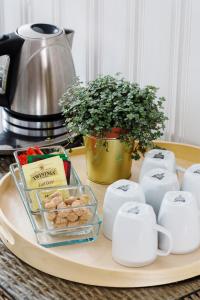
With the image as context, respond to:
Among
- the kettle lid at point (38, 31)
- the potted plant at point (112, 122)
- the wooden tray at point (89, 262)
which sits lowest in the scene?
the wooden tray at point (89, 262)

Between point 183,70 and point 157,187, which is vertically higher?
point 183,70

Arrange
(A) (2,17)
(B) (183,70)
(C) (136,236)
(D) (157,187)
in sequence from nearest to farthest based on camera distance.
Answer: (C) (136,236) < (D) (157,187) < (B) (183,70) < (A) (2,17)

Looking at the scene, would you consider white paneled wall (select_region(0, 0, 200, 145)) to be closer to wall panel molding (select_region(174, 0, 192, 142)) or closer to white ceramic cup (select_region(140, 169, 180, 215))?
wall panel molding (select_region(174, 0, 192, 142))

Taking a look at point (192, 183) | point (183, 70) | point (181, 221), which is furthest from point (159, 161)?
point (183, 70)

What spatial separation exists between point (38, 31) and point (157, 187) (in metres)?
0.63

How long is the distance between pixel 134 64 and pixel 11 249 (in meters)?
0.70

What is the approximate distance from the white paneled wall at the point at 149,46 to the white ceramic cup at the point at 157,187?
15.0 inches

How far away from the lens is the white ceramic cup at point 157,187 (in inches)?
48.2

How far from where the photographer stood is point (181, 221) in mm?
1127

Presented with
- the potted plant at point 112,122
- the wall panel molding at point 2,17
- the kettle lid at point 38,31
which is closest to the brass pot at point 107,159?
the potted plant at point 112,122

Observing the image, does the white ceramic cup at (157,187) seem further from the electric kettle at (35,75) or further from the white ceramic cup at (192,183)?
the electric kettle at (35,75)

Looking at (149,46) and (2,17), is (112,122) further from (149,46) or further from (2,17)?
(2,17)

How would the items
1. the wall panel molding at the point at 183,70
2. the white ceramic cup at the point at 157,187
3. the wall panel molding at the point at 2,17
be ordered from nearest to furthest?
1. the white ceramic cup at the point at 157,187
2. the wall panel molding at the point at 183,70
3. the wall panel molding at the point at 2,17

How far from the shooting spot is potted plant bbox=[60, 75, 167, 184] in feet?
4.36
